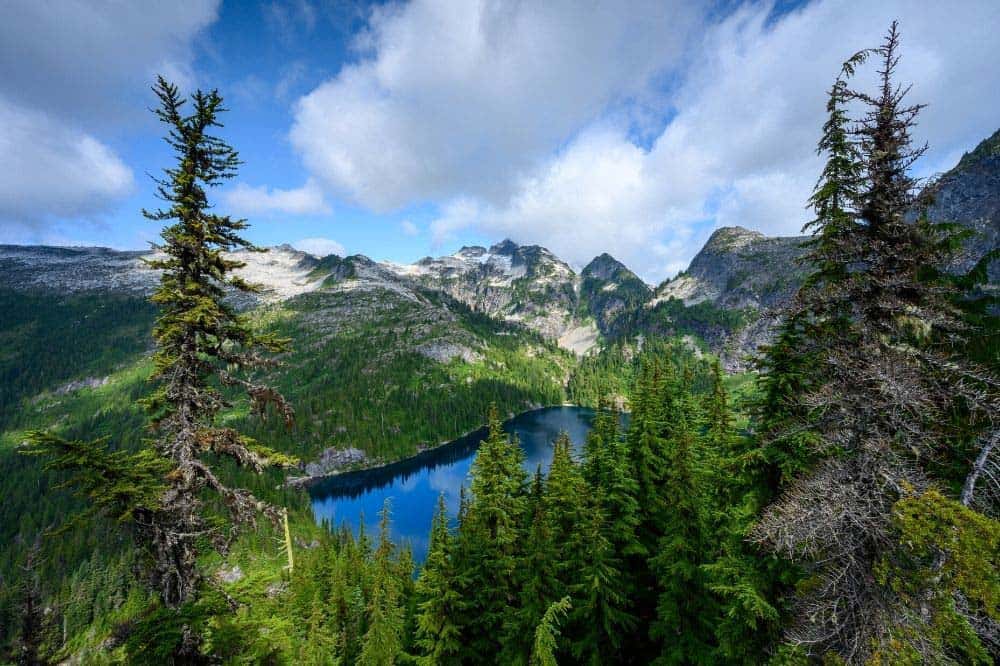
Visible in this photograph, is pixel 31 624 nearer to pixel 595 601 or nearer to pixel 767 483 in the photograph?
pixel 595 601

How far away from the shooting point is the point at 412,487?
121 meters

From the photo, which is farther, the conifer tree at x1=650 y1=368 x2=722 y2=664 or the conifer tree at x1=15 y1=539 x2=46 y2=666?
the conifer tree at x1=650 y1=368 x2=722 y2=664

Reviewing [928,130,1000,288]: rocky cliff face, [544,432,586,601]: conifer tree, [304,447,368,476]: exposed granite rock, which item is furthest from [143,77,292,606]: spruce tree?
[928,130,1000,288]: rocky cliff face

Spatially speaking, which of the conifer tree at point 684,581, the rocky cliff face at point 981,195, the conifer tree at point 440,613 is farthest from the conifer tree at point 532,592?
the rocky cliff face at point 981,195

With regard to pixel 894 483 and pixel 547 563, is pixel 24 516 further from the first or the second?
pixel 894 483

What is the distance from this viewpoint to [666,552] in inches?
761

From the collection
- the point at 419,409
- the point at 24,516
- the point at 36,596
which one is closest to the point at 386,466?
the point at 419,409

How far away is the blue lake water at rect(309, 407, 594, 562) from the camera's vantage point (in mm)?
96238

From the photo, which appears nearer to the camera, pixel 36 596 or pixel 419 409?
pixel 36 596

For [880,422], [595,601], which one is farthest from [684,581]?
[880,422]

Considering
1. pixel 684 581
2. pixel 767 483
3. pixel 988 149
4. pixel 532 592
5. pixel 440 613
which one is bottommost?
pixel 440 613

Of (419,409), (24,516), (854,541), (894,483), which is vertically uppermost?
(894,483)

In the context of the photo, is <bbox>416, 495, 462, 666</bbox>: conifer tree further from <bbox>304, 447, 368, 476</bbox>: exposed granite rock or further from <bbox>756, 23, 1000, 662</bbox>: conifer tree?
<bbox>304, 447, 368, 476</bbox>: exposed granite rock

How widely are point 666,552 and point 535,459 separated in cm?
11384
